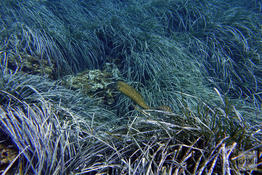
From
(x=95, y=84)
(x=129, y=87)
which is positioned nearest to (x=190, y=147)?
(x=129, y=87)

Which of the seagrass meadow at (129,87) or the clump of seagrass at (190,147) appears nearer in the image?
the clump of seagrass at (190,147)

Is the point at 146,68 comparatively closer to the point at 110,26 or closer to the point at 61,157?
the point at 110,26

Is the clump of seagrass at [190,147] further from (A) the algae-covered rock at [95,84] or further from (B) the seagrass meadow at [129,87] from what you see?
(A) the algae-covered rock at [95,84]

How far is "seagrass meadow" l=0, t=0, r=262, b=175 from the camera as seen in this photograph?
4.61 feet

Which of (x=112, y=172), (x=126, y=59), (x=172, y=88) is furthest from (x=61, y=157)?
(x=126, y=59)

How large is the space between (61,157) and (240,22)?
3977 mm

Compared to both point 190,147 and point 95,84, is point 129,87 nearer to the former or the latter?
point 95,84

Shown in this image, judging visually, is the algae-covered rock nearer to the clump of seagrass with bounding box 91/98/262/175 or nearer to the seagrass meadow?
the seagrass meadow

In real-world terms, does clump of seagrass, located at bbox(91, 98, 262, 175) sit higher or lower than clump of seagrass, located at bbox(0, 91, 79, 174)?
lower

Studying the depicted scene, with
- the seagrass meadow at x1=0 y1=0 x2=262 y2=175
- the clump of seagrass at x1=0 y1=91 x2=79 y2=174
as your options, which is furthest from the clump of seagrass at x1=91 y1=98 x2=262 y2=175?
the clump of seagrass at x1=0 y1=91 x2=79 y2=174

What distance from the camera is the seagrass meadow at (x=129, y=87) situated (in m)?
1.41

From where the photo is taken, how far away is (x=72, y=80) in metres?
2.76

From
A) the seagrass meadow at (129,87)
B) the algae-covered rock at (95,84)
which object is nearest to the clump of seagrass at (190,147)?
the seagrass meadow at (129,87)

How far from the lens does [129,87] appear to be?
2301 mm
